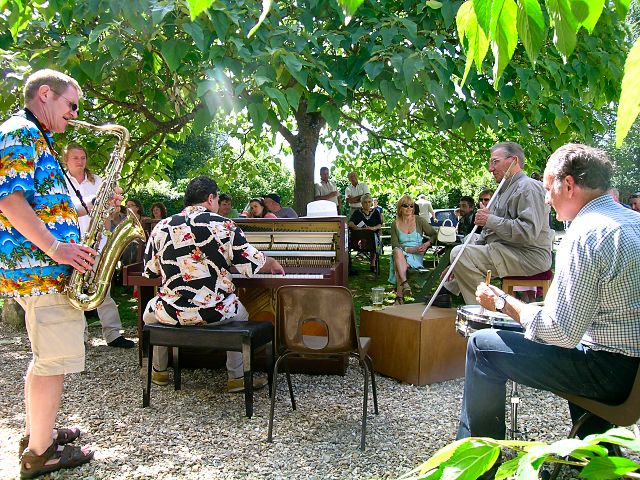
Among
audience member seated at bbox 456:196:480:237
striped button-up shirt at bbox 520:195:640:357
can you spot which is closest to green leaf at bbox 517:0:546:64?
striped button-up shirt at bbox 520:195:640:357

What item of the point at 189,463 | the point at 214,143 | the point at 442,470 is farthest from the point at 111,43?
the point at 214,143

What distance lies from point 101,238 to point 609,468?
12.1ft

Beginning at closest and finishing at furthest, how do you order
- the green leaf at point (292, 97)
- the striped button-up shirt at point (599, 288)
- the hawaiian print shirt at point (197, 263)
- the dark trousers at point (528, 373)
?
the striped button-up shirt at point (599, 288)
the dark trousers at point (528, 373)
the hawaiian print shirt at point (197, 263)
the green leaf at point (292, 97)

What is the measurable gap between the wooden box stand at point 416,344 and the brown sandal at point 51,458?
252 cm

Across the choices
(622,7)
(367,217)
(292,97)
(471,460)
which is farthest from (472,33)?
(367,217)

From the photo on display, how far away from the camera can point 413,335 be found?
4773 millimetres

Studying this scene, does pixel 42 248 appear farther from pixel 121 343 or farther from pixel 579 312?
pixel 121 343

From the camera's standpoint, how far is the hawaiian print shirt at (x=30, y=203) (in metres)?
2.85

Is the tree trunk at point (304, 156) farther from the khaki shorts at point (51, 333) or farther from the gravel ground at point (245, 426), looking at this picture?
the khaki shorts at point (51, 333)

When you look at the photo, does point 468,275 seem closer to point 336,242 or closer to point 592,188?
point 336,242

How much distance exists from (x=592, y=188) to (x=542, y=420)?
6.53 ft

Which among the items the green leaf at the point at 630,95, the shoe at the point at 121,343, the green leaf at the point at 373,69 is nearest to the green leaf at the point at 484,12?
the green leaf at the point at 630,95

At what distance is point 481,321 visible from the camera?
A: 322cm

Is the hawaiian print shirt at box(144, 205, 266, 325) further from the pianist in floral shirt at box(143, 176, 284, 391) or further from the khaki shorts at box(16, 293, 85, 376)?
the khaki shorts at box(16, 293, 85, 376)
